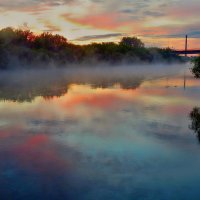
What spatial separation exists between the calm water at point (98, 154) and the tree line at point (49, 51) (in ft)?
170

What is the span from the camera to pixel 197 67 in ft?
73.3

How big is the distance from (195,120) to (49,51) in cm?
6782

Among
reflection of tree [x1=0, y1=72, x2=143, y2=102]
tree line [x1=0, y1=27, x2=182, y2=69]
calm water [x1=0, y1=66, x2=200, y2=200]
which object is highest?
tree line [x1=0, y1=27, x2=182, y2=69]

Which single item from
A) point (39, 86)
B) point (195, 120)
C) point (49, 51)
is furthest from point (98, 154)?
point (49, 51)

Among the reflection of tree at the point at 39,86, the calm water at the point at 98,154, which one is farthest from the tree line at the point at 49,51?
the calm water at the point at 98,154

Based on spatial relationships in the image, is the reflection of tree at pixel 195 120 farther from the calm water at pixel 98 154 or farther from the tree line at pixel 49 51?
the tree line at pixel 49 51

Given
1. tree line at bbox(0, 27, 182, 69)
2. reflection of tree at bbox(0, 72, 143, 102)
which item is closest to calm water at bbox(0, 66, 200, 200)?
reflection of tree at bbox(0, 72, 143, 102)

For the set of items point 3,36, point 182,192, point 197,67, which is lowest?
point 182,192

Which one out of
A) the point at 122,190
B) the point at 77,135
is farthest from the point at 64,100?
the point at 122,190

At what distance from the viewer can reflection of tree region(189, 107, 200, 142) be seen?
14295 mm

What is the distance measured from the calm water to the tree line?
170 feet

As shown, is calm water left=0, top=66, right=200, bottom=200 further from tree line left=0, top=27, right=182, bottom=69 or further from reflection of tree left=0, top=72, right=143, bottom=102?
tree line left=0, top=27, right=182, bottom=69

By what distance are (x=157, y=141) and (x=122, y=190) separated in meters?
4.67

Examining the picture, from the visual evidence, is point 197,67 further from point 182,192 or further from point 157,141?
point 182,192
